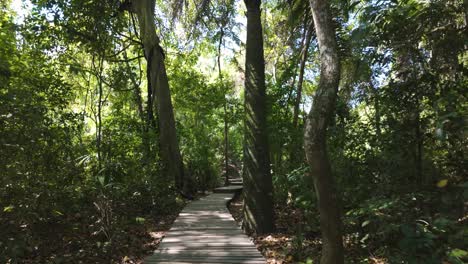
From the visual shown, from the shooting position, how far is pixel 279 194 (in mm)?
9039

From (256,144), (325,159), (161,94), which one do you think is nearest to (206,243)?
(256,144)

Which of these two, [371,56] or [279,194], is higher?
[371,56]

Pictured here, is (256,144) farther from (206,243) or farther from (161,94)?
(161,94)

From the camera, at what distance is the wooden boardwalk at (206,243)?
4777 millimetres

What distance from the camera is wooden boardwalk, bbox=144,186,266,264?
4777 millimetres

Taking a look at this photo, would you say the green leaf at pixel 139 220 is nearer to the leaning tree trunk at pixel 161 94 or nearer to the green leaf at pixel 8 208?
the leaning tree trunk at pixel 161 94

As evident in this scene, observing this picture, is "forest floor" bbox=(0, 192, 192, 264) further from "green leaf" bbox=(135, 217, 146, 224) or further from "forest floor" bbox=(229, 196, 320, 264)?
"forest floor" bbox=(229, 196, 320, 264)

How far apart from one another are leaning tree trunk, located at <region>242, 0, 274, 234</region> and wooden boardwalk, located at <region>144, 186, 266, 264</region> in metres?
0.50

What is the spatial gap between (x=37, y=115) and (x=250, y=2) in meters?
4.21

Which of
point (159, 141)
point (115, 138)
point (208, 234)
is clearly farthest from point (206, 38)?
point (208, 234)

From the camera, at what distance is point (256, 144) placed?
6.48 meters

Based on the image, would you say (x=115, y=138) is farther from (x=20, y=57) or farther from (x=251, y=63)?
(x=251, y=63)

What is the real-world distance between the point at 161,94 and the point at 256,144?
5.67 m

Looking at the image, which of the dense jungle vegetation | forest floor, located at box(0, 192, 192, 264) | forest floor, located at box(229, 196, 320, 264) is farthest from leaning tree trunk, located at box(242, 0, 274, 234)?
forest floor, located at box(0, 192, 192, 264)
